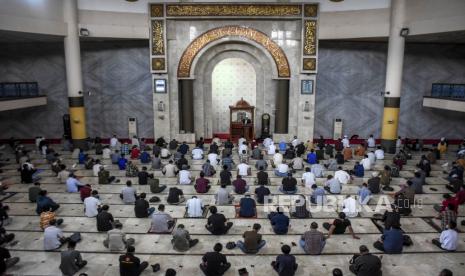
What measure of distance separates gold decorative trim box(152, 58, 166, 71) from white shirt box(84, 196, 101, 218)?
9.57m

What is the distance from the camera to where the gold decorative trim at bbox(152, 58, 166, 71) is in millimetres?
18016

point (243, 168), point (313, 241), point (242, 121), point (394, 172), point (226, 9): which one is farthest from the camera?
point (242, 121)

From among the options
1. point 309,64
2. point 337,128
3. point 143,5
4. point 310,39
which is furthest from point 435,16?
A: point 143,5

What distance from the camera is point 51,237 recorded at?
8.18 meters

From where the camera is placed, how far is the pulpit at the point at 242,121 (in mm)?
18766

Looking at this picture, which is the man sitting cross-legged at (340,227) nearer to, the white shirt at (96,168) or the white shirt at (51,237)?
the white shirt at (51,237)

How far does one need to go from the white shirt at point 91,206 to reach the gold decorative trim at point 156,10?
1092cm

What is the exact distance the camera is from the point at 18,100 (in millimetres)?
16656

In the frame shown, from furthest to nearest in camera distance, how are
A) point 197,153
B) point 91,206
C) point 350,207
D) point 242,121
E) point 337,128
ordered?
1. point 337,128
2. point 242,121
3. point 197,153
4. point 91,206
5. point 350,207

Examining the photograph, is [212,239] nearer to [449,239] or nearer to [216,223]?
[216,223]

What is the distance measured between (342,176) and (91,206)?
319 inches

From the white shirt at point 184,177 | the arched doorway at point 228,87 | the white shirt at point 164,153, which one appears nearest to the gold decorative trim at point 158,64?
the arched doorway at point 228,87

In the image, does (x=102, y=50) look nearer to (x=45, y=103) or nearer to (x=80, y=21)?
(x=80, y=21)

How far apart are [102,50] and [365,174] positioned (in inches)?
586
